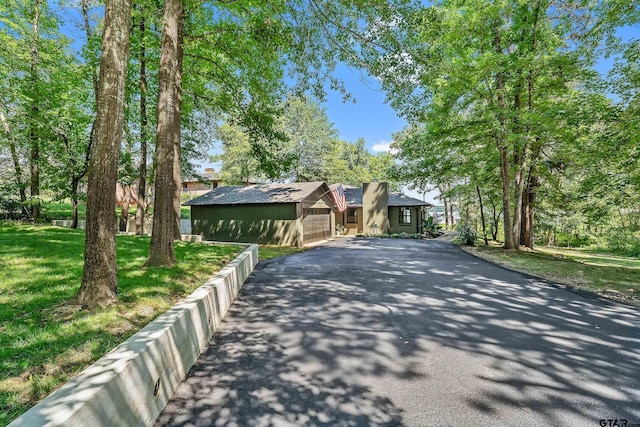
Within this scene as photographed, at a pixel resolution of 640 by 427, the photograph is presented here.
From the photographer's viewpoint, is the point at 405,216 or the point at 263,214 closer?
the point at 263,214

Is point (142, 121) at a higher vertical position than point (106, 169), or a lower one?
higher

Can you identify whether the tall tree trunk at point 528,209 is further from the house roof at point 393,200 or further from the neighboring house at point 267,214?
the neighboring house at point 267,214

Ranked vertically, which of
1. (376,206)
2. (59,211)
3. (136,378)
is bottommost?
(136,378)

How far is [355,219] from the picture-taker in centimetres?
2423

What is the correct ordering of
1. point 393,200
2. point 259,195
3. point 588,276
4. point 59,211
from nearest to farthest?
point 588,276 → point 259,195 → point 59,211 → point 393,200

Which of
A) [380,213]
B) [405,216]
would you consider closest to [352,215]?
[380,213]

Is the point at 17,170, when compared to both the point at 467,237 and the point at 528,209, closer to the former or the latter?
the point at 467,237

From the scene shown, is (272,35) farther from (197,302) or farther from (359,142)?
(359,142)

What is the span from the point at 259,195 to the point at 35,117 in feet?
33.0

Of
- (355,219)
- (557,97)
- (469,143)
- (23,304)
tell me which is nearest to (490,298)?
(23,304)

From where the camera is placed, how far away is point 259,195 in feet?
56.0

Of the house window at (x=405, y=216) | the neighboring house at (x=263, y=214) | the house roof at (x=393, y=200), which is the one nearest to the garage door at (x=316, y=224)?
the neighboring house at (x=263, y=214)

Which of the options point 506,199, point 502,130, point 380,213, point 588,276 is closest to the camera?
point 588,276

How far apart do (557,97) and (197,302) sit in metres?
16.1
